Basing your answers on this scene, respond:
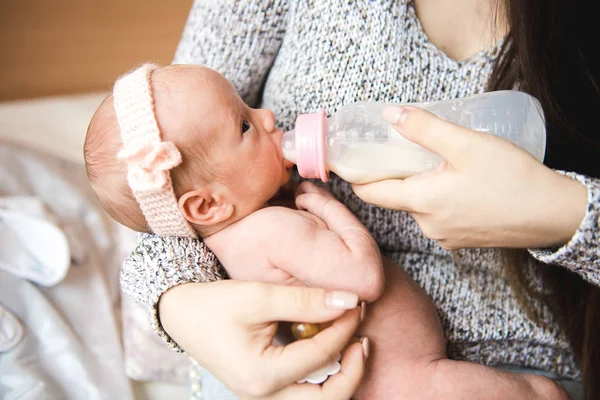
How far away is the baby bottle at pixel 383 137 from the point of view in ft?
2.84

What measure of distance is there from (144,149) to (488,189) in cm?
53

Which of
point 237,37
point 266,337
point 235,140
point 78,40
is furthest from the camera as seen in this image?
point 78,40

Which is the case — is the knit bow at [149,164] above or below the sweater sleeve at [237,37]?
below

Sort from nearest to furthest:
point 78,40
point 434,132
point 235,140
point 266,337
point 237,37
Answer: point 434,132, point 266,337, point 235,140, point 237,37, point 78,40

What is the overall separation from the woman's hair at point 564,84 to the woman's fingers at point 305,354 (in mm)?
403

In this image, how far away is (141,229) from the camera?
3.35ft

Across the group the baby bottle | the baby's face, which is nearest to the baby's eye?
the baby's face

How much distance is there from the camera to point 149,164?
841 millimetres

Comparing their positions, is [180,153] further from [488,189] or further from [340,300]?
[488,189]

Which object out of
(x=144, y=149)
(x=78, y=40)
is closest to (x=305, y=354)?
(x=144, y=149)

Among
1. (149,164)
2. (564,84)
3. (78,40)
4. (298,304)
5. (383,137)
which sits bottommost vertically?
(78,40)

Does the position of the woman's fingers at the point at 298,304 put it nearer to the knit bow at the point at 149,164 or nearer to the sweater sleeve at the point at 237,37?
the knit bow at the point at 149,164

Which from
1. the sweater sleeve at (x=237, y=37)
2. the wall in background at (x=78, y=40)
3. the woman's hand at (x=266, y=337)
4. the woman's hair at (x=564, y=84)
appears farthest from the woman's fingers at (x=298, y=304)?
the wall in background at (x=78, y=40)

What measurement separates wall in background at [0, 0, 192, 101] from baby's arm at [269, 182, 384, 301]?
153 centimetres
